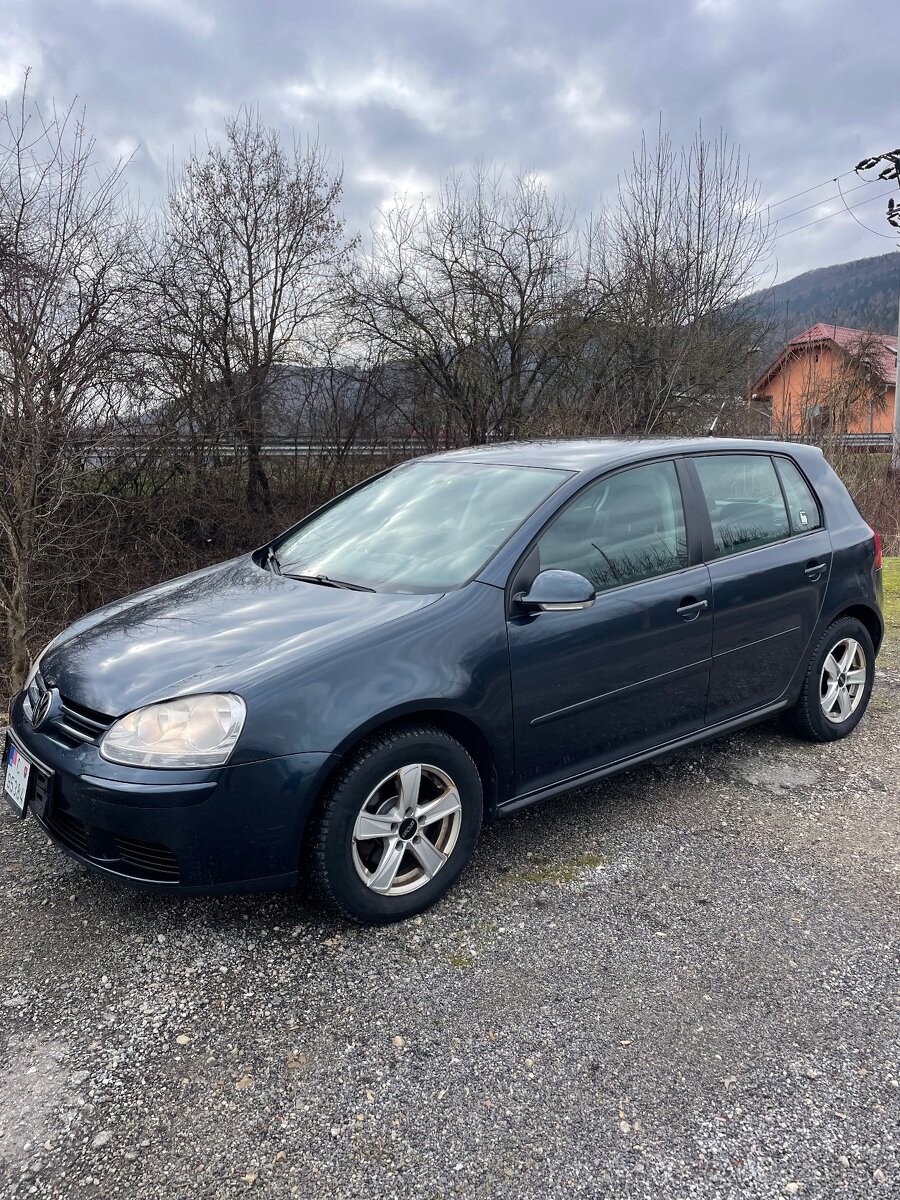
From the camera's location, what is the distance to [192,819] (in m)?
2.34

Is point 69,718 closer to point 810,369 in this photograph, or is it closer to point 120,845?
point 120,845

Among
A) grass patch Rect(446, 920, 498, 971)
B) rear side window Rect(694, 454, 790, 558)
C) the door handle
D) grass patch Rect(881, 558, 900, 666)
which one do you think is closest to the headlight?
grass patch Rect(446, 920, 498, 971)

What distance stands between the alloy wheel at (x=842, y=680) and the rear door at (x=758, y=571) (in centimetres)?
33

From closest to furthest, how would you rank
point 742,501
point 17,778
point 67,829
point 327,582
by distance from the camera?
point 67,829 < point 17,778 < point 327,582 < point 742,501

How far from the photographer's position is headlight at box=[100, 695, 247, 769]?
2.37 m

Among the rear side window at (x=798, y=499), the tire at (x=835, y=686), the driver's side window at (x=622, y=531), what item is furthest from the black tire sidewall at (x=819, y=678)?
the driver's side window at (x=622, y=531)

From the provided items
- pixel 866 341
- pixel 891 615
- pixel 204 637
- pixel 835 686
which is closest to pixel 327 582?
pixel 204 637

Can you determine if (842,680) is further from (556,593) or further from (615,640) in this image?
(556,593)

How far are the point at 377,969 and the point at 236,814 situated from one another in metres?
0.64

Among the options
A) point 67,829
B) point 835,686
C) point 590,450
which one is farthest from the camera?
point 835,686

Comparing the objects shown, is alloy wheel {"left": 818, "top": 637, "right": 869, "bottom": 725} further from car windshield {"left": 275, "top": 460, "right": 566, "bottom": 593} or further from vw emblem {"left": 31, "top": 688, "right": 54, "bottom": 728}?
vw emblem {"left": 31, "top": 688, "right": 54, "bottom": 728}

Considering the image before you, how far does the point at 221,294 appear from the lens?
12.7m

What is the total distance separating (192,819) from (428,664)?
33.4 inches

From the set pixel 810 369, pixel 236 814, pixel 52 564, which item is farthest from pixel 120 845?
pixel 810 369
